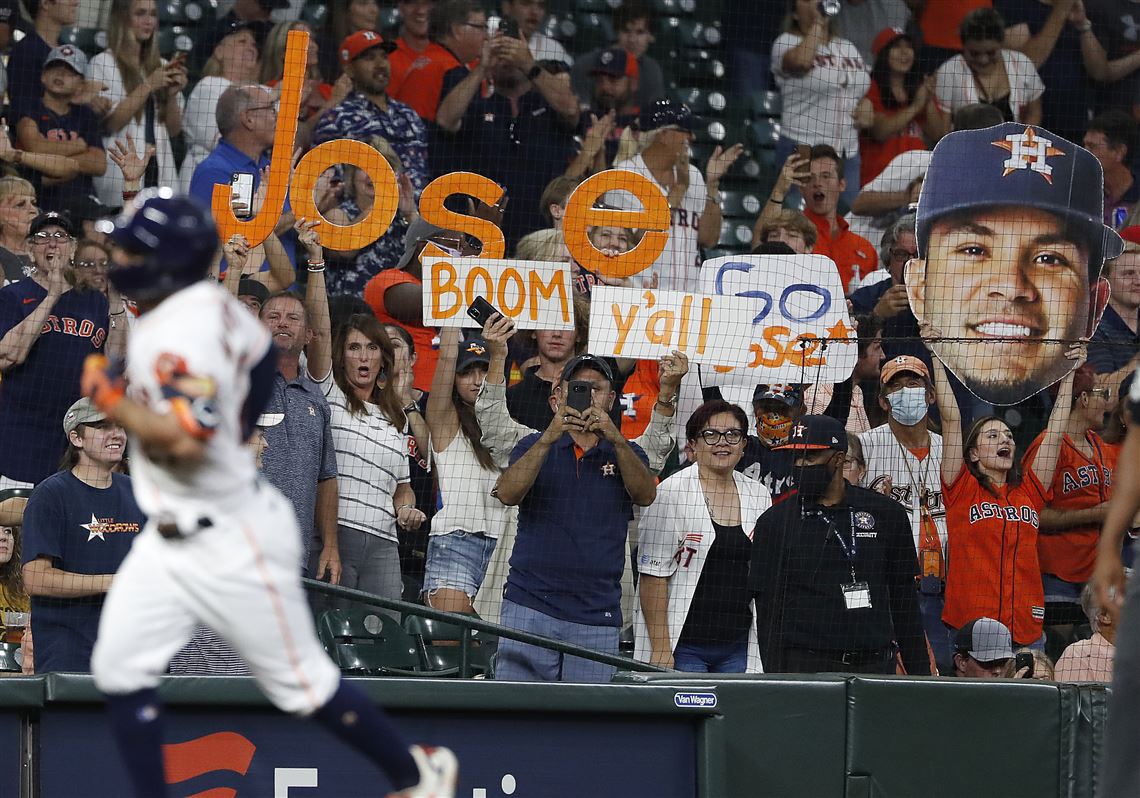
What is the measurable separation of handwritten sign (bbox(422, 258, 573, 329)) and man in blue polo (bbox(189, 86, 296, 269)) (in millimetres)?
1088

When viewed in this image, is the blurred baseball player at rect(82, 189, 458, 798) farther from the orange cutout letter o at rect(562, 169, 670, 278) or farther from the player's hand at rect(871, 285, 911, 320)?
the player's hand at rect(871, 285, 911, 320)

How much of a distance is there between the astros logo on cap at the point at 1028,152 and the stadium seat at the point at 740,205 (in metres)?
1.63

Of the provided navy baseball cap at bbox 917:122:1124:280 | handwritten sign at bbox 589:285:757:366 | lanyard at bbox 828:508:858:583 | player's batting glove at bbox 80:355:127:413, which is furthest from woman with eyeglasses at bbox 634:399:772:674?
player's batting glove at bbox 80:355:127:413

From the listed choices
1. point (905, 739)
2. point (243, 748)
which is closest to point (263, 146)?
point (243, 748)

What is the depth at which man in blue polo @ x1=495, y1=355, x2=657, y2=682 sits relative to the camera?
246 inches

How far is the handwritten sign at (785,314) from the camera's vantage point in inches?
281

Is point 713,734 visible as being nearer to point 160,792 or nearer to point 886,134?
point 160,792

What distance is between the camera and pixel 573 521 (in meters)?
6.31

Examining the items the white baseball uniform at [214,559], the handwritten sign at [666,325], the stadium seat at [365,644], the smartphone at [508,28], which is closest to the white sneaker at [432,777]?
the white baseball uniform at [214,559]

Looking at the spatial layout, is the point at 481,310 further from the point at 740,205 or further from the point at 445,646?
the point at 740,205

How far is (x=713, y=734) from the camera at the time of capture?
5508 mm

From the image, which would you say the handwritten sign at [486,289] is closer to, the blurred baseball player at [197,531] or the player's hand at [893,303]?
the player's hand at [893,303]

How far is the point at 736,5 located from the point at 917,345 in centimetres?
347

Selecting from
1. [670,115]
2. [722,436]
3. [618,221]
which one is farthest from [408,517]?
[670,115]
